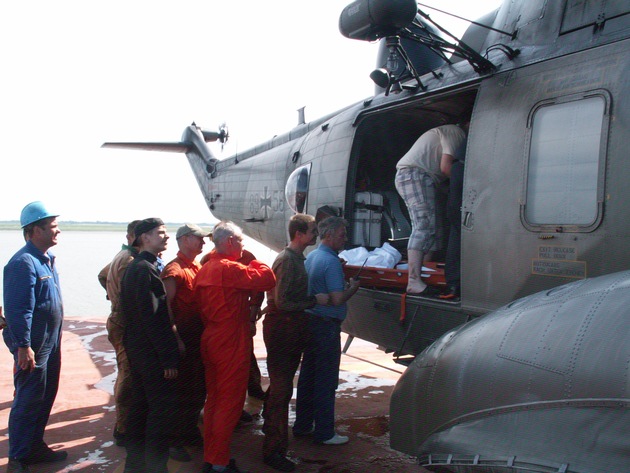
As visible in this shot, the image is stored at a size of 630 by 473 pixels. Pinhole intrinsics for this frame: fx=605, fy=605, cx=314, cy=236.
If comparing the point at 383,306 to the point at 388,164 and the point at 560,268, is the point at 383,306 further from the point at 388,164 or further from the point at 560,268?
the point at 388,164

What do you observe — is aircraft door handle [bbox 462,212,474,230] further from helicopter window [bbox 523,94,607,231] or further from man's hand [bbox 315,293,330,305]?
man's hand [bbox 315,293,330,305]

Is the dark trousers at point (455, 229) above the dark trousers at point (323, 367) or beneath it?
above

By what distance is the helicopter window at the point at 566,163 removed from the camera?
3.28 metres

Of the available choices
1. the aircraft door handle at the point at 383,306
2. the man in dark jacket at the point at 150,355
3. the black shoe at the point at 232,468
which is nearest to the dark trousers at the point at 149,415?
the man in dark jacket at the point at 150,355

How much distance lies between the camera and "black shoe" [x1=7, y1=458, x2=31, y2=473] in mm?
3881

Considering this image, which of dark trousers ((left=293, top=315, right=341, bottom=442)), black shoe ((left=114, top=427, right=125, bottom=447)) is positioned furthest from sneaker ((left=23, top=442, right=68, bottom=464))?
dark trousers ((left=293, top=315, right=341, bottom=442))

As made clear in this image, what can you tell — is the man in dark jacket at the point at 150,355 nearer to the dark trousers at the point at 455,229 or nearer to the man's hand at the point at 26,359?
the man's hand at the point at 26,359

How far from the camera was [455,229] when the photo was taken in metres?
4.34

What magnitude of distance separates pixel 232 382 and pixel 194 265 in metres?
0.97

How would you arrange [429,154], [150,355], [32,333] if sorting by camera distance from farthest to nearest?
[429,154], [32,333], [150,355]

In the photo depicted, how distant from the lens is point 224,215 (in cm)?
1032

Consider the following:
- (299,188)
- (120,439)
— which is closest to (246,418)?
(120,439)

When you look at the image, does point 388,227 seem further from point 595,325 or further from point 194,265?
point 595,325

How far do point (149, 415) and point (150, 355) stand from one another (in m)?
0.36
